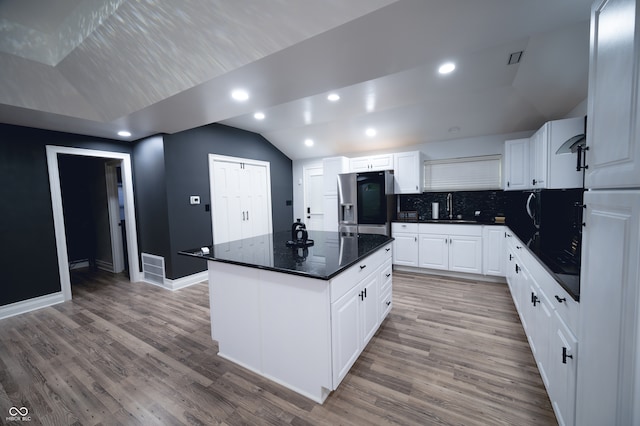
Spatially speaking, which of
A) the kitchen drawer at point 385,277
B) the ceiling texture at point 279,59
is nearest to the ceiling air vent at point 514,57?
the ceiling texture at point 279,59

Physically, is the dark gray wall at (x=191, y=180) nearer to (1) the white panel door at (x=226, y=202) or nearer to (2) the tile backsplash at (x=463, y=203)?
(1) the white panel door at (x=226, y=202)

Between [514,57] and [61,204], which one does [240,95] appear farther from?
[61,204]

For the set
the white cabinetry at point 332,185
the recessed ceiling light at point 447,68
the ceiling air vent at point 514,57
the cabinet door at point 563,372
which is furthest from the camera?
the white cabinetry at point 332,185

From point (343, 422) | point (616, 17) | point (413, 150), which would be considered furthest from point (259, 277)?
point (413, 150)

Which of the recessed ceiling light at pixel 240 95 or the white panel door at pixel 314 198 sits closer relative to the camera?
the recessed ceiling light at pixel 240 95

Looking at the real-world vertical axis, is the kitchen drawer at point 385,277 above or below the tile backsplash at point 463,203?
below

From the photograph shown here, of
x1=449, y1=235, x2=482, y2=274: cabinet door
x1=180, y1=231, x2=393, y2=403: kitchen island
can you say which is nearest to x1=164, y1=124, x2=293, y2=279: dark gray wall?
x1=180, y1=231, x2=393, y2=403: kitchen island

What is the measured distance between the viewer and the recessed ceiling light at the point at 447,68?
246 cm

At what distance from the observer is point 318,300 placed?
1.60 metres

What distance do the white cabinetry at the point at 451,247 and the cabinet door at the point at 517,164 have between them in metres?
0.78

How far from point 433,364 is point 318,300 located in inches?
47.3

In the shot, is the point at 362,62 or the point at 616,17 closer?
the point at 616,17

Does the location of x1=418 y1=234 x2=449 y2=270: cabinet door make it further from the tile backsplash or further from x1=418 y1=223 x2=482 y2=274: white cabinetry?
the tile backsplash

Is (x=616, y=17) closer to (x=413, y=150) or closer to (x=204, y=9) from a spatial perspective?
(x=204, y=9)
